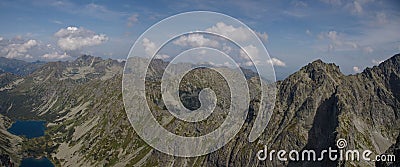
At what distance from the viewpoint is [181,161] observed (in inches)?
7372

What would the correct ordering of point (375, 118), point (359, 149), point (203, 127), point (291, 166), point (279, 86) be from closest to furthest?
point (359, 149) < point (291, 166) < point (375, 118) < point (279, 86) < point (203, 127)

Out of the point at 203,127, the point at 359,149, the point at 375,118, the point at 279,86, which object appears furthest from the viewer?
the point at 203,127

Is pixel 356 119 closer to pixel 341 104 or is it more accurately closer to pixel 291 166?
pixel 341 104

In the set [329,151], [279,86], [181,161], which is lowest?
[181,161]

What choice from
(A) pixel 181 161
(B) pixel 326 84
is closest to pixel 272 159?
(B) pixel 326 84

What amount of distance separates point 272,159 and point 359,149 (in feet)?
112

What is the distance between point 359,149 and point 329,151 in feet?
32.9

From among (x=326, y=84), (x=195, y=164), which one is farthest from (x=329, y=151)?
(x=195, y=164)

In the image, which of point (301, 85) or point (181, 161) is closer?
point (301, 85)

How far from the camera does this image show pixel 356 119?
142125 millimetres

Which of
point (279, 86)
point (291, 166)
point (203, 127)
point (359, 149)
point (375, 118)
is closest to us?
point (359, 149)

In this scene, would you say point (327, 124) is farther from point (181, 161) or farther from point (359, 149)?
point (181, 161)

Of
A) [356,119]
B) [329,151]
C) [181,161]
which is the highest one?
[356,119]

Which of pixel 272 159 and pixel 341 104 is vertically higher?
pixel 341 104
